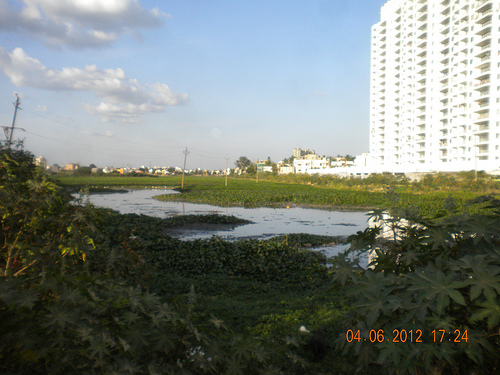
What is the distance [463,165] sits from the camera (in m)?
49.6

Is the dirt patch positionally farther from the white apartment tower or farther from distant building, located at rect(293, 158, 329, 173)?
distant building, located at rect(293, 158, 329, 173)

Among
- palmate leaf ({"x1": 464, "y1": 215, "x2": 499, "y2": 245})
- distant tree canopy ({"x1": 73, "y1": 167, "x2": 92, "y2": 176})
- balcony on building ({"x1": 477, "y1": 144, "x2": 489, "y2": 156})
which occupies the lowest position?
palmate leaf ({"x1": 464, "y1": 215, "x2": 499, "y2": 245})

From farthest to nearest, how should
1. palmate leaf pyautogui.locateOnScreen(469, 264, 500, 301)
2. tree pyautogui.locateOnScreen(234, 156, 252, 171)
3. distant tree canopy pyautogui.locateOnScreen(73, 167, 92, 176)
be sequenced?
tree pyautogui.locateOnScreen(234, 156, 252, 171), distant tree canopy pyautogui.locateOnScreen(73, 167, 92, 176), palmate leaf pyautogui.locateOnScreen(469, 264, 500, 301)

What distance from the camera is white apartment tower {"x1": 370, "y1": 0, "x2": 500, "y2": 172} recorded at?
A: 50.3 metres

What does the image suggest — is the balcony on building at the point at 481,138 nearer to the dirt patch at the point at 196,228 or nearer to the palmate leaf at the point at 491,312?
the dirt patch at the point at 196,228

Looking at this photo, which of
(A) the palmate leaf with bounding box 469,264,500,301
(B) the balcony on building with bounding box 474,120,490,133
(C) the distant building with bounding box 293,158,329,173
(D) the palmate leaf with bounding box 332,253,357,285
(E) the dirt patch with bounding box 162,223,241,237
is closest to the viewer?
(A) the palmate leaf with bounding box 469,264,500,301

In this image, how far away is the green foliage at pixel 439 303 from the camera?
5.90 ft

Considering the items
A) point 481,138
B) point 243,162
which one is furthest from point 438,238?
point 243,162

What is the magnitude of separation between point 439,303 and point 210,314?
1.30 m

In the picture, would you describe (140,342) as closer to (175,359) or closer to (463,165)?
(175,359)

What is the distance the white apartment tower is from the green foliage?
5384 centimetres

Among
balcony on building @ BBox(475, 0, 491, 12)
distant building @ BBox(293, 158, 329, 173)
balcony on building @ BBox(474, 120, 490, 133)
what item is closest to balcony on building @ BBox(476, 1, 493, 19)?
balcony on building @ BBox(475, 0, 491, 12)

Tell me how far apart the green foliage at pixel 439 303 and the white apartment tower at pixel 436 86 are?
5384 centimetres

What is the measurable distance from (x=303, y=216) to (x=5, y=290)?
23.2 m
